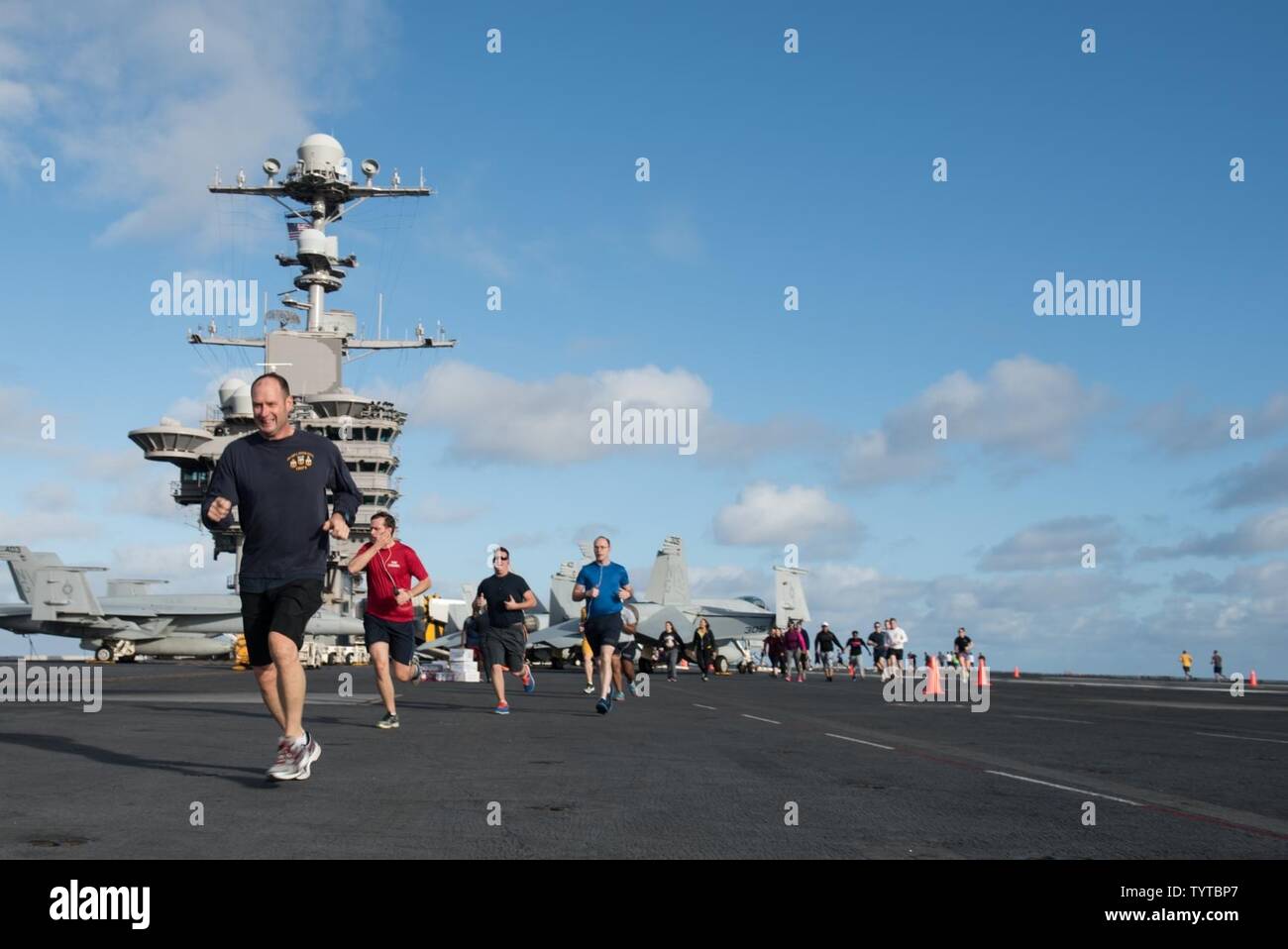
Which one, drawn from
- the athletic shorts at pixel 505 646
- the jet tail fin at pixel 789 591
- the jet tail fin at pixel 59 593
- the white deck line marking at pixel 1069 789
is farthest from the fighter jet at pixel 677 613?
the white deck line marking at pixel 1069 789

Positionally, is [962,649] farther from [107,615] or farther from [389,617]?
[107,615]

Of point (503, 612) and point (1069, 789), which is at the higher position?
point (503, 612)

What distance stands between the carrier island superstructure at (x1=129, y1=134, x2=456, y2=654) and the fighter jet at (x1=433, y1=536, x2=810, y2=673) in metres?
14.2

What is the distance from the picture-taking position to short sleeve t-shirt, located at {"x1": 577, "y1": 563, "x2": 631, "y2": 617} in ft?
47.1

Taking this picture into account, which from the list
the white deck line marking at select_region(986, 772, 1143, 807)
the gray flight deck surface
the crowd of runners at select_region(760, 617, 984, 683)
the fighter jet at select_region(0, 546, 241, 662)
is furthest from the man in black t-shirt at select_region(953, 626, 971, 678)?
the fighter jet at select_region(0, 546, 241, 662)

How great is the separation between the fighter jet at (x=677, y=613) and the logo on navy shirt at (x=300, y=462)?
3922 cm

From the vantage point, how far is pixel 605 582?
14414mm

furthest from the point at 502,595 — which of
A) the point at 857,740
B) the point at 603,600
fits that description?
the point at 857,740

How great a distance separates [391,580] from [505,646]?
306 cm

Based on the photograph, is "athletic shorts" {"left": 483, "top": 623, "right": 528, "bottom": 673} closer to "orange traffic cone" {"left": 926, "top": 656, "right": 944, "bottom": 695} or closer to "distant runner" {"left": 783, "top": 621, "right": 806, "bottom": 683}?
"orange traffic cone" {"left": 926, "top": 656, "right": 944, "bottom": 695}

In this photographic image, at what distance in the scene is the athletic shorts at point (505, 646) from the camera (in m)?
14.8
